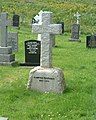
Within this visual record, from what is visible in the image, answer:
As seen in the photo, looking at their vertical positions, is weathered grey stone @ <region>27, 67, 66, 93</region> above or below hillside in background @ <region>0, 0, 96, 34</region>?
below

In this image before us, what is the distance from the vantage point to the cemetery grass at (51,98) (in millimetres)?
7867

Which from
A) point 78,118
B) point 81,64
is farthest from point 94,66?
point 78,118

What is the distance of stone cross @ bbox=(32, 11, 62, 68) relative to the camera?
9.63 m

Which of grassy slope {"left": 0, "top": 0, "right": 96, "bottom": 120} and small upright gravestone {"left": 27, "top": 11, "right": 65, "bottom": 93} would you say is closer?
grassy slope {"left": 0, "top": 0, "right": 96, "bottom": 120}

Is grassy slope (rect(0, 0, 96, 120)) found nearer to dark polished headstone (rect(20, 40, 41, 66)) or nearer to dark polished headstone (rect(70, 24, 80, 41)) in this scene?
dark polished headstone (rect(20, 40, 41, 66))

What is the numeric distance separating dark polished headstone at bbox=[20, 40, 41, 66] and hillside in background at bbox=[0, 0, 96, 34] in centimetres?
1258

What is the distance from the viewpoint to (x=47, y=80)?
9477mm

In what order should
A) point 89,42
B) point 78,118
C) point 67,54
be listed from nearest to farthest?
point 78,118
point 67,54
point 89,42

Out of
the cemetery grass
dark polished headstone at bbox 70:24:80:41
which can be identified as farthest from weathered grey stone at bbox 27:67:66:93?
dark polished headstone at bbox 70:24:80:41

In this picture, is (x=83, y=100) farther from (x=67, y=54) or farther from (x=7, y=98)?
(x=67, y=54)

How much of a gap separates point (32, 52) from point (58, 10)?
19888mm

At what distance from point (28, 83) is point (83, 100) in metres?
1.39

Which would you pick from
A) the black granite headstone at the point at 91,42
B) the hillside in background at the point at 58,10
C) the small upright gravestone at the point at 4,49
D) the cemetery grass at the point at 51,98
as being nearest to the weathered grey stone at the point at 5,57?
the small upright gravestone at the point at 4,49

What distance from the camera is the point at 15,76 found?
11.3 meters
